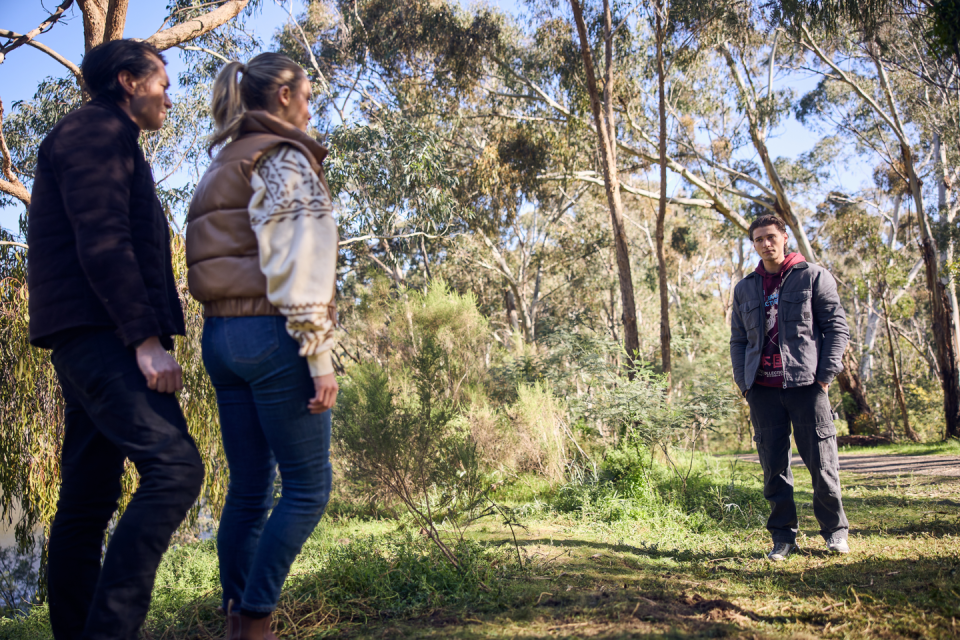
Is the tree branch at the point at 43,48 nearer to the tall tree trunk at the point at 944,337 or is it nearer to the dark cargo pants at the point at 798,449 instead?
the dark cargo pants at the point at 798,449

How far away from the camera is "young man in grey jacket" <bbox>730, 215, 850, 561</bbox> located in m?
3.03

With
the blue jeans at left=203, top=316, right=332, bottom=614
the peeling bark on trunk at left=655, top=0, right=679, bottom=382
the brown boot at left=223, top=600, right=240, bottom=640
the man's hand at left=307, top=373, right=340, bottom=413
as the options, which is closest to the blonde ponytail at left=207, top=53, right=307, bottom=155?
the blue jeans at left=203, top=316, right=332, bottom=614

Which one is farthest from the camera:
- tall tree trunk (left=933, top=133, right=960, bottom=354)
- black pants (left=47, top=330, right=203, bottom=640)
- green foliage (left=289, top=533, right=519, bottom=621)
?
tall tree trunk (left=933, top=133, right=960, bottom=354)

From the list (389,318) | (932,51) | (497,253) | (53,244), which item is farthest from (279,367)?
(497,253)

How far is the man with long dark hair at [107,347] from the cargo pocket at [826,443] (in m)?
2.64

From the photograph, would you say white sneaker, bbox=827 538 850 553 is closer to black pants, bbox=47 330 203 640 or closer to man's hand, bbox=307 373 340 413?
man's hand, bbox=307 373 340 413

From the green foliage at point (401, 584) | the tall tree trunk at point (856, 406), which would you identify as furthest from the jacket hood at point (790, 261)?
the tall tree trunk at point (856, 406)

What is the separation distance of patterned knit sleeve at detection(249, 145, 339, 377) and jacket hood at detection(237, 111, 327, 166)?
3.4 inches

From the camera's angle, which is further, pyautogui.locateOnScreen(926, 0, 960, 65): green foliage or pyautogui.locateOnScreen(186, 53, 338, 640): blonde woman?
pyautogui.locateOnScreen(926, 0, 960, 65): green foliage

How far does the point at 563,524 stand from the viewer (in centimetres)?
431

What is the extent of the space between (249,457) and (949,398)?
12.3 meters

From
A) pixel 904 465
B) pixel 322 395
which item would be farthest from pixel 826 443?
pixel 904 465

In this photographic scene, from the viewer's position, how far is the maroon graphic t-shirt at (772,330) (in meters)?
3.11

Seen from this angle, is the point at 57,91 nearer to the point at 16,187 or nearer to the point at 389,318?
the point at 389,318
